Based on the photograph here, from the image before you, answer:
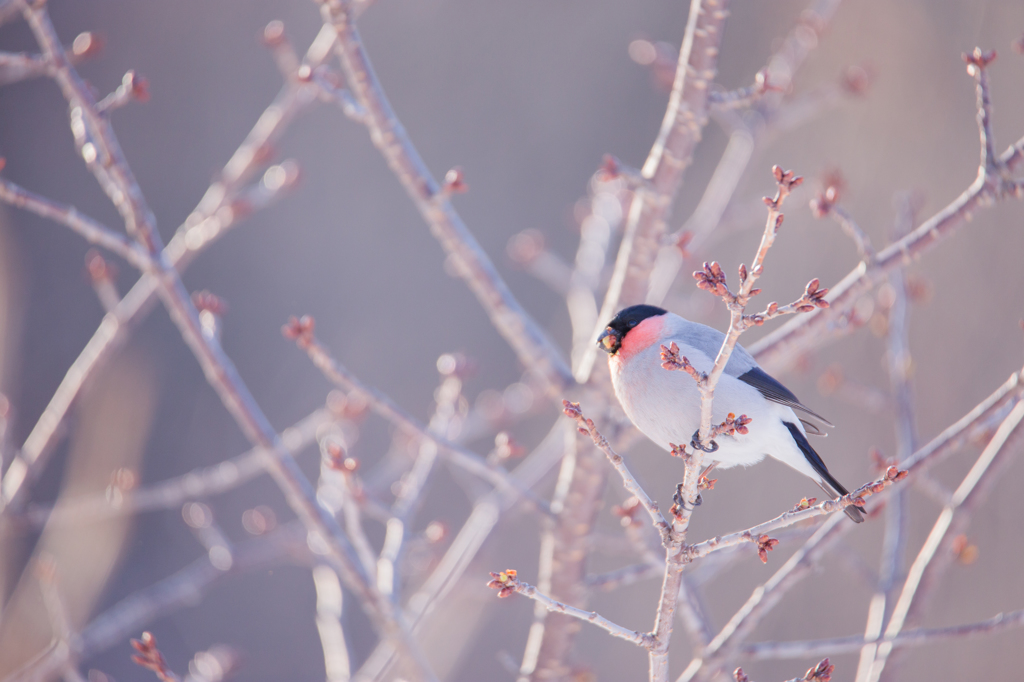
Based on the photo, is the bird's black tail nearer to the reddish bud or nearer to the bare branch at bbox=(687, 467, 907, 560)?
the bare branch at bbox=(687, 467, 907, 560)

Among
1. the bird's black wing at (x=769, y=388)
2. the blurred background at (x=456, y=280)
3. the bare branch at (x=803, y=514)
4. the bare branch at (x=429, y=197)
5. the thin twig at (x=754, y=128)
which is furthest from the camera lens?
the blurred background at (x=456, y=280)

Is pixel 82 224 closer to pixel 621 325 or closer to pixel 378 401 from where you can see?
pixel 378 401

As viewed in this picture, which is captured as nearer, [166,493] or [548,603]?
[548,603]

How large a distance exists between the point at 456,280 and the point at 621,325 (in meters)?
3.87

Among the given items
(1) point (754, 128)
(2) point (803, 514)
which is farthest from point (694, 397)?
(1) point (754, 128)

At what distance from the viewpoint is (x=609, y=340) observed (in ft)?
6.70

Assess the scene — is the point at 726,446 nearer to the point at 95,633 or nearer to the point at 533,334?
the point at 533,334

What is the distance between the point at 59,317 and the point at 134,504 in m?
3.47

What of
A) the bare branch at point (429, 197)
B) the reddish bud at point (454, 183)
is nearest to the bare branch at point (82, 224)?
the bare branch at point (429, 197)

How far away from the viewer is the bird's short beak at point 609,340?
80.1 inches

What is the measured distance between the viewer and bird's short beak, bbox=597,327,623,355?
2.04 meters

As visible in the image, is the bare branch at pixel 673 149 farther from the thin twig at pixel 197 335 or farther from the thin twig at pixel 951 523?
the thin twig at pixel 951 523

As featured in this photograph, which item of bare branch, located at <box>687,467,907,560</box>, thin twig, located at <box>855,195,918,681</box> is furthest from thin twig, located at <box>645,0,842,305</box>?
bare branch, located at <box>687,467,907,560</box>

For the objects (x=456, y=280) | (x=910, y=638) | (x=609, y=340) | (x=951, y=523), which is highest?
(x=456, y=280)
